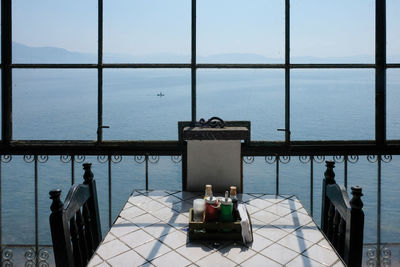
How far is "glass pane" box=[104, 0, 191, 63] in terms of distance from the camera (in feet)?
9.00

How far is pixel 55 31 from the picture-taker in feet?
11.1

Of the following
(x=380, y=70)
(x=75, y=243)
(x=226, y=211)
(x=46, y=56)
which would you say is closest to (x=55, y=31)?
(x=46, y=56)

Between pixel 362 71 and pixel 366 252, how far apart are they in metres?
1.33

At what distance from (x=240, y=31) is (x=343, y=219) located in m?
2.56

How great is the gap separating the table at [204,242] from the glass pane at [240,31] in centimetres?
125

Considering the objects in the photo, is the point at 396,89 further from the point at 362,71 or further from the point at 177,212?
the point at 177,212

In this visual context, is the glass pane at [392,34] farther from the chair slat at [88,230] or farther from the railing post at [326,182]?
the chair slat at [88,230]

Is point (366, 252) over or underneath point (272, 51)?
underneath

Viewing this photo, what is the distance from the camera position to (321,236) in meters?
1.55

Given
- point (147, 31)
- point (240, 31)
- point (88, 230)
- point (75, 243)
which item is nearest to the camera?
point (75, 243)

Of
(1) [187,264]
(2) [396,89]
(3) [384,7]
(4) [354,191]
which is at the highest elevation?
(3) [384,7]

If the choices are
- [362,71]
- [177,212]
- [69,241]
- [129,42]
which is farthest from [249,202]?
[129,42]

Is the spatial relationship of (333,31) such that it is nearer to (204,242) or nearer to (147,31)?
(147,31)

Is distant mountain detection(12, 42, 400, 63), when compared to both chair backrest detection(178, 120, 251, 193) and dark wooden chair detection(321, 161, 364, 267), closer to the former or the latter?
chair backrest detection(178, 120, 251, 193)
